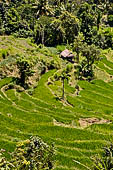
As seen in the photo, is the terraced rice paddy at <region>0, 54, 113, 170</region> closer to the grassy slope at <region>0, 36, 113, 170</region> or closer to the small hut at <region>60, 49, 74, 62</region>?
the grassy slope at <region>0, 36, 113, 170</region>

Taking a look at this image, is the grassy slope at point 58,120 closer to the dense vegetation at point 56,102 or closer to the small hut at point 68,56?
the dense vegetation at point 56,102

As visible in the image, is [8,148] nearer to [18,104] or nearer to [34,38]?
[18,104]

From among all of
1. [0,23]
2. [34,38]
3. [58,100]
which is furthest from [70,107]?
[0,23]

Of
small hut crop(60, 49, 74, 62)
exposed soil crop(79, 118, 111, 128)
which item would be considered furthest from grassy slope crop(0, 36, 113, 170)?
small hut crop(60, 49, 74, 62)

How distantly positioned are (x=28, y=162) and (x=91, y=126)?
2001cm

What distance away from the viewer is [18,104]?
123ft

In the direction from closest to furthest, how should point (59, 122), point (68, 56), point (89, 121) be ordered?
point (59, 122), point (89, 121), point (68, 56)

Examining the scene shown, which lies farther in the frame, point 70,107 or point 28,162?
point 70,107

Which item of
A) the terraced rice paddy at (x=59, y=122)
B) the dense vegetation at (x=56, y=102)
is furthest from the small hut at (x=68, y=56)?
the terraced rice paddy at (x=59, y=122)

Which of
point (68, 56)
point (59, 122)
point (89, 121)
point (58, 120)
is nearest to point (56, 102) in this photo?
point (58, 120)

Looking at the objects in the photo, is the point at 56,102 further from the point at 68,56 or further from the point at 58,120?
the point at 68,56

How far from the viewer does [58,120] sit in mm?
32844

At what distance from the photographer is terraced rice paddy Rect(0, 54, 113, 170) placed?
2625 cm

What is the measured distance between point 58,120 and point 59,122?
1.06ft
